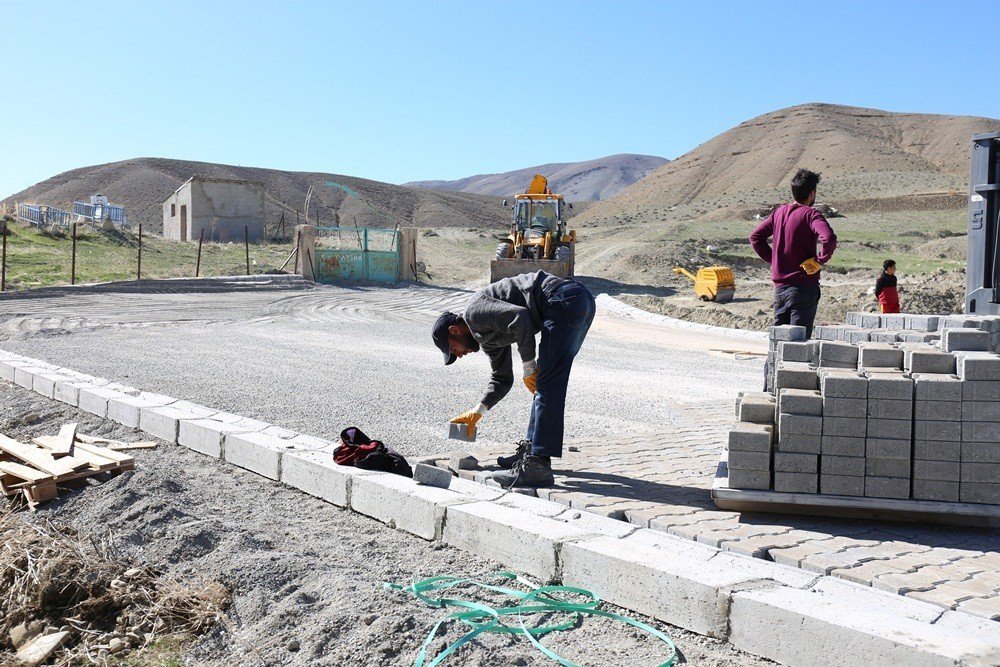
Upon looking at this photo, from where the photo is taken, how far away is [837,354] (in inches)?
186

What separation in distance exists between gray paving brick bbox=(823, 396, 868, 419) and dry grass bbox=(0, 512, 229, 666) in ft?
9.85

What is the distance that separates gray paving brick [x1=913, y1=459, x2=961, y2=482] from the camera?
14.0ft

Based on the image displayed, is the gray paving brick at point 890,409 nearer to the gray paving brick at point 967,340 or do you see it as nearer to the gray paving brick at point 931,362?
the gray paving brick at point 931,362

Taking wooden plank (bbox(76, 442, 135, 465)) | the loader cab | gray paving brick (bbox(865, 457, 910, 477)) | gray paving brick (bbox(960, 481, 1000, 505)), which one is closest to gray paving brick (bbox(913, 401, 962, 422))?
gray paving brick (bbox(865, 457, 910, 477))

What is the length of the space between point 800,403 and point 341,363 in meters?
7.68

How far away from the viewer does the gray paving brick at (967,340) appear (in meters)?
4.41

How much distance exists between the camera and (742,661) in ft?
10.3

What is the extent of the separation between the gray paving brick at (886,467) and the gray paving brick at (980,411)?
355 millimetres

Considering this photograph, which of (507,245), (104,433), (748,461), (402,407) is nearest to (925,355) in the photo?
(748,461)

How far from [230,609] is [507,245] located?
68.5 feet

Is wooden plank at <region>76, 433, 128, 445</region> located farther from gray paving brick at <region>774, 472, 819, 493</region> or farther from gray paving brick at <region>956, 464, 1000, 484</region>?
gray paving brick at <region>956, 464, 1000, 484</region>

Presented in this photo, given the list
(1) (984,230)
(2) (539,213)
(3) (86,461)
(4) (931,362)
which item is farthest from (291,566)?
(2) (539,213)

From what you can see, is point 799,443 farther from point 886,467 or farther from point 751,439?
point 886,467

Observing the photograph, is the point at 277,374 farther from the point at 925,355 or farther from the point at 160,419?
the point at 925,355
